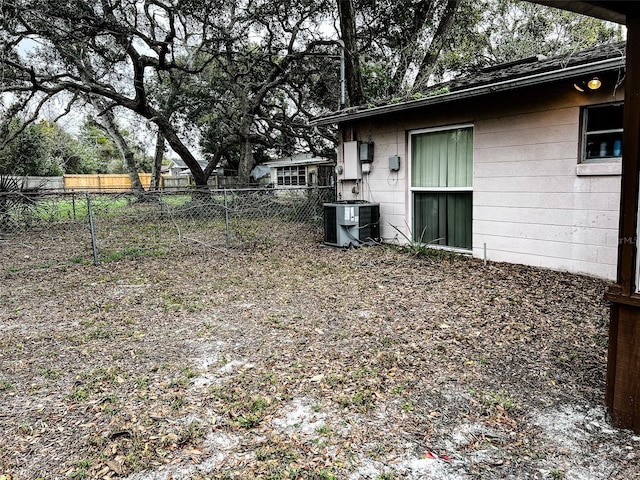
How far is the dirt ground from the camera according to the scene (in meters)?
2.01

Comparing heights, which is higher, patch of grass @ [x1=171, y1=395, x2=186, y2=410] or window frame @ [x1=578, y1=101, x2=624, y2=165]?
window frame @ [x1=578, y1=101, x2=624, y2=165]

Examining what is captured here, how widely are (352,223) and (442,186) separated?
1580 mm

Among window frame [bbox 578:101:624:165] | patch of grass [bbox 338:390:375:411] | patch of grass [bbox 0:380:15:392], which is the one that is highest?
window frame [bbox 578:101:624:165]

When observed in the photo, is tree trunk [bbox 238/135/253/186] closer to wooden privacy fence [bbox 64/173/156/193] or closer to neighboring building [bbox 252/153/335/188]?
neighboring building [bbox 252/153/335/188]

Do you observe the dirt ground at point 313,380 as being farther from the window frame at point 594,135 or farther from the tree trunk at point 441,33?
the tree trunk at point 441,33

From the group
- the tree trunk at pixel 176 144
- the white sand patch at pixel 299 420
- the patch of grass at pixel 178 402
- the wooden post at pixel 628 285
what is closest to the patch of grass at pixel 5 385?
the patch of grass at pixel 178 402

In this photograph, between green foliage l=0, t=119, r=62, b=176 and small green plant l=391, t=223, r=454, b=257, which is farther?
green foliage l=0, t=119, r=62, b=176

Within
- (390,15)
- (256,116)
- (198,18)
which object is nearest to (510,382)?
(390,15)

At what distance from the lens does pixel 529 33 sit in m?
11.9

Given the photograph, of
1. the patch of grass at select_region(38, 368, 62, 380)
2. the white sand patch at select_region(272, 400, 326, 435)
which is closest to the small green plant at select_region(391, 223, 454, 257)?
the white sand patch at select_region(272, 400, 326, 435)

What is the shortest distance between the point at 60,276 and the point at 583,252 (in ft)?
22.2

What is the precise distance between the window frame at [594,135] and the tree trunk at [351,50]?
661 centimetres

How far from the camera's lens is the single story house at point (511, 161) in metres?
4.70

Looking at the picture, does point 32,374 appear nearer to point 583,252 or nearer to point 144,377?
point 144,377
